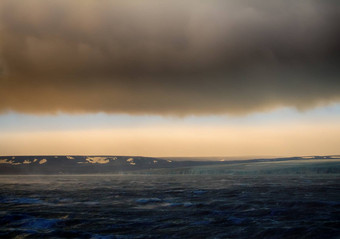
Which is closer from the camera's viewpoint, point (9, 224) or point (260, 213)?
point (9, 224)

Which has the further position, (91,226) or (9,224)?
(9,224)

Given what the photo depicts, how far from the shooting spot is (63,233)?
61.6 ft

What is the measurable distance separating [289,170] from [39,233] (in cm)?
15948

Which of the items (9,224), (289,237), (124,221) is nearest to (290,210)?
(289,237)

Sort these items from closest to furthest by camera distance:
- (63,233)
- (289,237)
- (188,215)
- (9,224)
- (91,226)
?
(289,237), (63,233), (91,226), (9,224), (188,215)

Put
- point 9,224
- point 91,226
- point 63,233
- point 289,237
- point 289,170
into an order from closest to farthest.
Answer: point 289,237 < point 63,233 < point 91,226 < point 9,224 < point 289,170

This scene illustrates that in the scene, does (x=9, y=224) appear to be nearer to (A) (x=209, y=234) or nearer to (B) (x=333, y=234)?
(A) (x=209, y=234)

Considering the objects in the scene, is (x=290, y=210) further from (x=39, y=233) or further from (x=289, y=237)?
(x=39, y=233)

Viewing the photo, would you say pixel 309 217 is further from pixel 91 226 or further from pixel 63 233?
pixel 63 233

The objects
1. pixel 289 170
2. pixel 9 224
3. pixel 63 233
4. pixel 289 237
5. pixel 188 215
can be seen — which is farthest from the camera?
pixel 289 170

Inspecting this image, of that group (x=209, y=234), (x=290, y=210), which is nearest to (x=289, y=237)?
(x=209, y=234)

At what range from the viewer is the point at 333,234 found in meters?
16.9

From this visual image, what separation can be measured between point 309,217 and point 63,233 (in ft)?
56.2

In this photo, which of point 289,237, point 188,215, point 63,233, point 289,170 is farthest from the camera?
point 289,170
